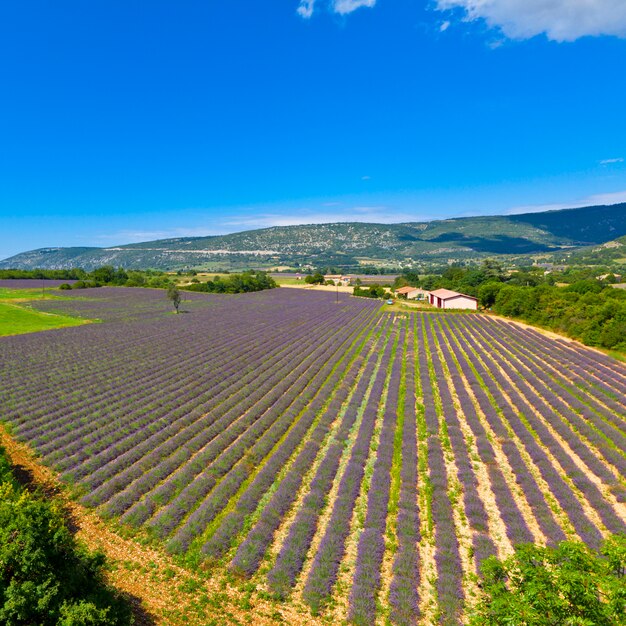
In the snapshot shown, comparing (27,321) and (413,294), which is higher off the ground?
(27,321)

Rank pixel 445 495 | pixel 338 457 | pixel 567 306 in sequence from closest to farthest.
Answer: pixel 445 495
pixel 338 457
pixel 567 306

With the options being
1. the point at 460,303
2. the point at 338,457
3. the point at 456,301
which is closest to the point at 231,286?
the point at 456,301

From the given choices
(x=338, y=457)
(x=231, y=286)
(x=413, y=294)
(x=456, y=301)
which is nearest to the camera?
(x=338, y=457)

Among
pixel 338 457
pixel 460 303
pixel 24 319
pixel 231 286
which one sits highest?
pixel 231 286

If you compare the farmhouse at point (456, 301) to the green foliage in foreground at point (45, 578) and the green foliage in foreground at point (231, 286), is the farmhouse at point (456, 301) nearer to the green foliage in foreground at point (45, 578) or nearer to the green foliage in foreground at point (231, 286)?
the green foliage in foreground at point (231, 286)

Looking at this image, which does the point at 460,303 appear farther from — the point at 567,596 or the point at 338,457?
the point at 567,596

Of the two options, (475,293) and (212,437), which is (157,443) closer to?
(212,437)

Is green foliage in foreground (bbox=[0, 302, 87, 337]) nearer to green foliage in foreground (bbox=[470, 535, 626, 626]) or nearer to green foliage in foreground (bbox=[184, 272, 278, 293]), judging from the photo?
green foliage in foreground (bbox=[184, 272, 278, 293])
